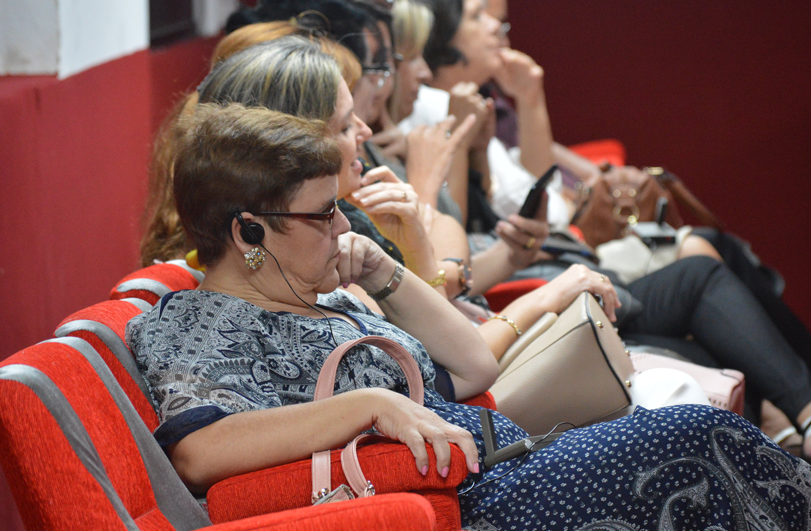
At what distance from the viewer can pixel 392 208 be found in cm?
181

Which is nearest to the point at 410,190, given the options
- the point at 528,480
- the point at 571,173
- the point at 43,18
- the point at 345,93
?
the point at 345,93

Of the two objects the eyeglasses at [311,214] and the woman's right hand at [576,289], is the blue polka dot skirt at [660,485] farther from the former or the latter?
the woman's right hand at [576,289]

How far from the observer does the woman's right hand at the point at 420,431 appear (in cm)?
114

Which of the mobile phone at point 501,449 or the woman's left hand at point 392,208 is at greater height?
the woman's left hand at point 392,208

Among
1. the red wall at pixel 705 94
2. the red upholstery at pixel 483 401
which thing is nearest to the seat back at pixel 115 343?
the red upholstery at pixel 483 401

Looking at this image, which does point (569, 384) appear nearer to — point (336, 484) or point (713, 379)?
point (713, 379)

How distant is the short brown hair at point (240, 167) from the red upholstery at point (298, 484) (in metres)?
0.42

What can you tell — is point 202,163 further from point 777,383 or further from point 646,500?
point 777,383

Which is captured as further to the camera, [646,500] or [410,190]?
[410,190]

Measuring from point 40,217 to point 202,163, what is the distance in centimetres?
77

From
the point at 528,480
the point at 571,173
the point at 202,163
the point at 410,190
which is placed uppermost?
the point at 202,163

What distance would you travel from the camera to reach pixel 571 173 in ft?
14.4

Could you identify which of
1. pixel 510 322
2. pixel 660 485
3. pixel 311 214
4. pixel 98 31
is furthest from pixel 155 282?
pixel 98 31

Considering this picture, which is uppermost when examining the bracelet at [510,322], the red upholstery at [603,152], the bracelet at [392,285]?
the bracelet at [392,285]
